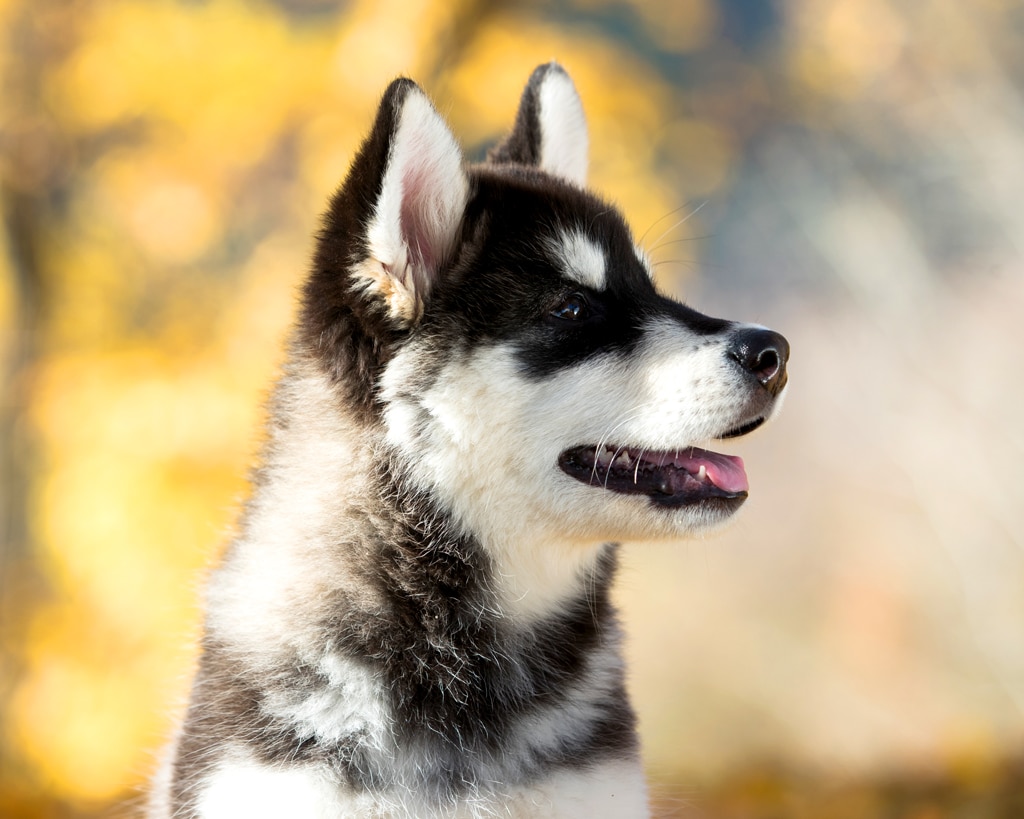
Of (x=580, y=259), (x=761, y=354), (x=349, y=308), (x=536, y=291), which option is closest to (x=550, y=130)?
(x=580, y=259)

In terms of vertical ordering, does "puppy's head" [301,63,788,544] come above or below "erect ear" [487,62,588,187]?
below

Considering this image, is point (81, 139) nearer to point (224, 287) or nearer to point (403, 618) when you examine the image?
point (224, 287)

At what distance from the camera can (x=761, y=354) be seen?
9.48 ft

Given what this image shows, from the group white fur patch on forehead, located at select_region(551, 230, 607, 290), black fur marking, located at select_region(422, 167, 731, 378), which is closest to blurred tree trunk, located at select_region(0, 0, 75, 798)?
black fur marking, located at select_region(422, 167, 731, 378)

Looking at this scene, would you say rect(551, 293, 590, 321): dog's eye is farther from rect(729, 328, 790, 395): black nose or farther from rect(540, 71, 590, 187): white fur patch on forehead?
rect(540, 71, 590, 187): white fur patch on forehead

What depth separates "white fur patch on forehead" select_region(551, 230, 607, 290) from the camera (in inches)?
122

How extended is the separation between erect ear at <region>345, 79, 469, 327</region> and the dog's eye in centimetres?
35

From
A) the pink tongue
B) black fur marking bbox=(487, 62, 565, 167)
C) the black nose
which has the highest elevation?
black fur marking bbox=(487, 62, 565, 167)

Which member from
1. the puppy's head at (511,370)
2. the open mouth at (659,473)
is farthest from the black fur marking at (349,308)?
the open mouth at (659,473)

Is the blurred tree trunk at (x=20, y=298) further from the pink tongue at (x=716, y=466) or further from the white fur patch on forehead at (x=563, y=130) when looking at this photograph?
the pink tongue at (x=716, y=466)

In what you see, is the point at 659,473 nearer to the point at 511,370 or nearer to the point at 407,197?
the point at 511,370

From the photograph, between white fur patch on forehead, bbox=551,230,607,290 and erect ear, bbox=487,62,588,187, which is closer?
white fur patch on forehead, bbox=551,230,607,290

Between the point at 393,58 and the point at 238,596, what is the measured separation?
4.95 meters

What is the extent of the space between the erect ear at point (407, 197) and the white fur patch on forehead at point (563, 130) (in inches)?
32.4
